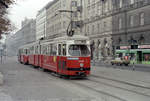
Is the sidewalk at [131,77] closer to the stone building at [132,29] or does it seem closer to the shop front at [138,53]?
the shop front at [138,53]

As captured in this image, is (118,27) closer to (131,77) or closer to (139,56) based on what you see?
(139,56)

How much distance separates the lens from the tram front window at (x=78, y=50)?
Result: 664 inches

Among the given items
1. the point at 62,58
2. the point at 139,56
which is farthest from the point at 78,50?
the point at 139,56

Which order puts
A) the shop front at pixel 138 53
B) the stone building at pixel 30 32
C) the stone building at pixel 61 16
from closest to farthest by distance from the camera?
the shop front at pixel 138 53 → the stone building at pixel 61 16 → the stone building at pixel 30 32

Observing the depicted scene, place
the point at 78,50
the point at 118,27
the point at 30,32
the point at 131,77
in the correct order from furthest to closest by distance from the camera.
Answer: the point at 30,32 < the point at 118,27 < the point at 131,77 < the point at 78,50

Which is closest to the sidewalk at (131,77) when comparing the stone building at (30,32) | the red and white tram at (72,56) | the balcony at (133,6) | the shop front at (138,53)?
the red and white tram at (72,56)

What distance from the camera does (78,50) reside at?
17078mm

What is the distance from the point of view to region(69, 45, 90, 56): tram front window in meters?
16.9

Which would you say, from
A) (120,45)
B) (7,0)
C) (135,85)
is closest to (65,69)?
(135,85)

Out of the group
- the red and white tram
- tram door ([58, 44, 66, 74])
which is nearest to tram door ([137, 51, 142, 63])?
the red and white tram

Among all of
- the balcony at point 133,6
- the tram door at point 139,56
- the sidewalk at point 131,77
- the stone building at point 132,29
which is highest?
the balcony at point 133,6

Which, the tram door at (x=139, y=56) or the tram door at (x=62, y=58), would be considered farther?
the tram door at (x=139, y=56)

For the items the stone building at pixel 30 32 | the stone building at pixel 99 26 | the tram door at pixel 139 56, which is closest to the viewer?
the tram door at pixel 139 56

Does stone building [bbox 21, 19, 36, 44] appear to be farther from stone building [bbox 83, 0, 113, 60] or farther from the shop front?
the shop front
